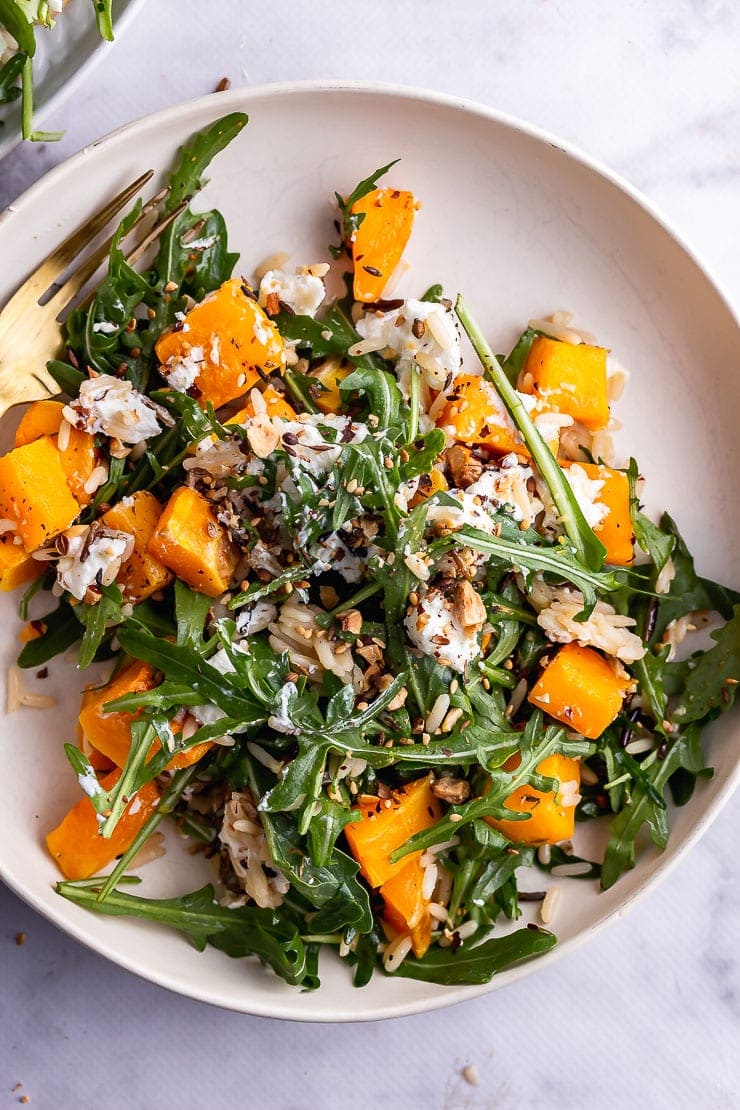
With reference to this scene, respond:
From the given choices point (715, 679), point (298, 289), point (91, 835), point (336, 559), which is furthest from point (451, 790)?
point (298, 289)

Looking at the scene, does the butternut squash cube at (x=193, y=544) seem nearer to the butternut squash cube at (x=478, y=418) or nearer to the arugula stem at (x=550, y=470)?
the butternut squash cube at (x=478, y=418)

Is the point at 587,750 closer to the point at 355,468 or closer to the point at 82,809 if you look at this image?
the point at 355,468

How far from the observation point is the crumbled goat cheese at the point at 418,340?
2086 mm

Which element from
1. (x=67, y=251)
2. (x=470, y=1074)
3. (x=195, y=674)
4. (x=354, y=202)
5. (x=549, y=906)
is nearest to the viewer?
(x=195, y=674)

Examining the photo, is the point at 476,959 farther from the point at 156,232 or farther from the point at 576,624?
the point at 156,232

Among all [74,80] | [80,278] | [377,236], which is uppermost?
[377,236]

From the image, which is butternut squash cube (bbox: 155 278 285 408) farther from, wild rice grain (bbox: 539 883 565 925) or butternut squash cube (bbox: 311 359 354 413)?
wild rice grain (bbox: 539 883 565 925)

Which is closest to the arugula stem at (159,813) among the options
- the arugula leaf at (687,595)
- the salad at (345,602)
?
the salad at (345,602)

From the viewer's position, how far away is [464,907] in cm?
224

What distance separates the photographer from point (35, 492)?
1.97m

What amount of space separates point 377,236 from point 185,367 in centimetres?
53

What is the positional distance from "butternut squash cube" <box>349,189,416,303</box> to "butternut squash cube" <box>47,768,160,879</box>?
3.90 ft

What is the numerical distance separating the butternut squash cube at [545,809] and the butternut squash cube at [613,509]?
488mm

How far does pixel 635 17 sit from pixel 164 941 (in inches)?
97.5
